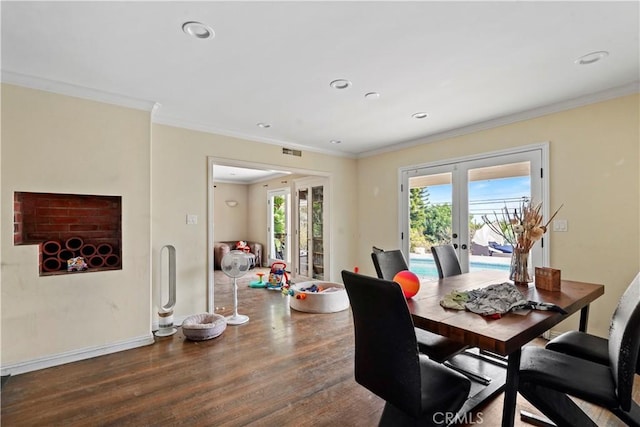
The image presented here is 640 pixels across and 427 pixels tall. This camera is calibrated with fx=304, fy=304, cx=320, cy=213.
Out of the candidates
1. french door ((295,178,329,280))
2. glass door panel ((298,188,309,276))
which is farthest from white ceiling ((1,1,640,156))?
glass door panel ((298,188,309,276))

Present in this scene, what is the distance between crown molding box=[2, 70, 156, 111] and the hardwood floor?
2392 mm

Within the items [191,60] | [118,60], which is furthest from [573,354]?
[118,60]

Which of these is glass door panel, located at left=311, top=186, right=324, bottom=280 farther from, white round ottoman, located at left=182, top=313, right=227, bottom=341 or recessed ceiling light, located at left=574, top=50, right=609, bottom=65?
recessed ceiling light, located at left=574, top=50, right=609, bottom=65

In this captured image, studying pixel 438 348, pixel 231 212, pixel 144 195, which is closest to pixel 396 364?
pixel 438 348

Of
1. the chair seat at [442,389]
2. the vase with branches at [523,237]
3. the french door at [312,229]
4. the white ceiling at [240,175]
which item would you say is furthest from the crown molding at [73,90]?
the white ceiling at [240,175]

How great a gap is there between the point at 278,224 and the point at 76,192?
5.27 m

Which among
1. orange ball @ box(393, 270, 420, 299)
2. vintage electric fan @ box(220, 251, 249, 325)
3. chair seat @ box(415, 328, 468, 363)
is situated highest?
orange ball @ box(393, 270, 420, 299)

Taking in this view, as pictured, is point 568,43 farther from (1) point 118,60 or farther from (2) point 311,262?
(2) point 311,262

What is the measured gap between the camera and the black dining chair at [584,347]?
1.73 metres

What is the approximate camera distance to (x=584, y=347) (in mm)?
1817

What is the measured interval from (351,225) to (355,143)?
5.06ft

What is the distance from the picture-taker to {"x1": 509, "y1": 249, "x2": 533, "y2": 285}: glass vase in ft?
7.48

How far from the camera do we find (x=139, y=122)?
307 cm

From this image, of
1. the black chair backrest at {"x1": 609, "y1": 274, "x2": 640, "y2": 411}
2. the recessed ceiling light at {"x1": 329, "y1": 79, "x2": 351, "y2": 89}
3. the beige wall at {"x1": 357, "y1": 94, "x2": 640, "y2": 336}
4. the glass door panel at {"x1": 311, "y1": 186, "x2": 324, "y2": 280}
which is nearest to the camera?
the black chair backrest at {"x1": 609, "y1": 274, "x2": 640, "y2": 411}
